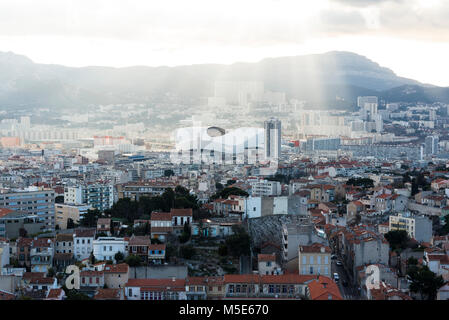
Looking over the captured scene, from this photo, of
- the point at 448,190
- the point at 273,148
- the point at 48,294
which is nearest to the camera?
the point at 48,294

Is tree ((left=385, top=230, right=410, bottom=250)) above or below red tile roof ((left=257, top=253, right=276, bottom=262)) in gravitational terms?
below

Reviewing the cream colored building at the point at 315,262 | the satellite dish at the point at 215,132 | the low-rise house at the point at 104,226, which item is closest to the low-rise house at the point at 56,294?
the cream colored building at the point at 315,262

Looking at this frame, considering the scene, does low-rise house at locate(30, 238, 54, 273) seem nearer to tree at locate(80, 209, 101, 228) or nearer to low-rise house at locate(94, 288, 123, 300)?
low-rise house at locate(94, 288, 123, 300)

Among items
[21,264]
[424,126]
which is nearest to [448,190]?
[21,264]

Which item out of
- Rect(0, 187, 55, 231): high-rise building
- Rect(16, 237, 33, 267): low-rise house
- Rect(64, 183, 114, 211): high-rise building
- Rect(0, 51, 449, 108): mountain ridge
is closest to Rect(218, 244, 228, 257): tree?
Rect(16, 237, 33, 267): low-rise house

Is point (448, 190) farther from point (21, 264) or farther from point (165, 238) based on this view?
point (21, 264)
